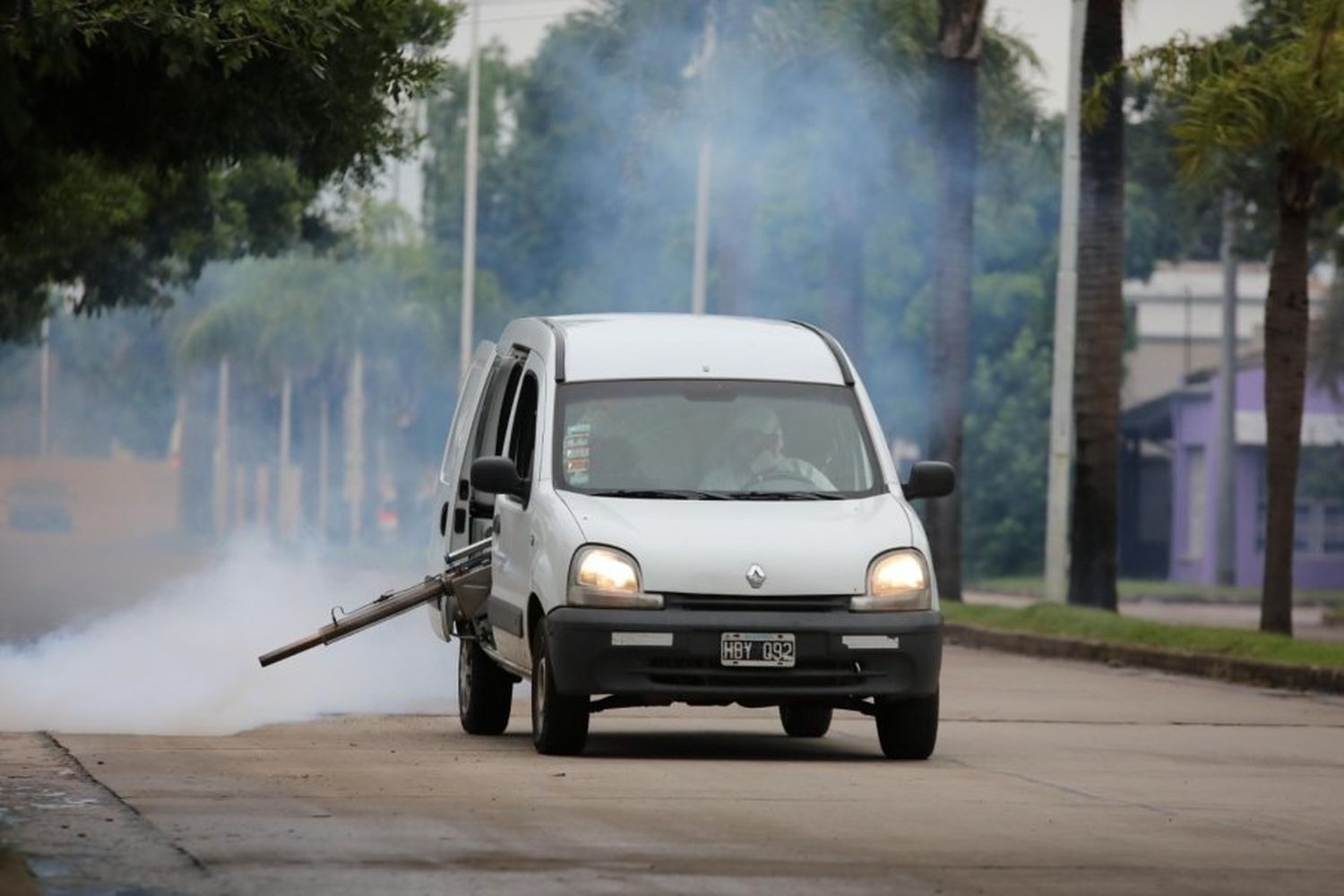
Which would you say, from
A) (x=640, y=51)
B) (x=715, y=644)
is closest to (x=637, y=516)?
(x=715, y=644)

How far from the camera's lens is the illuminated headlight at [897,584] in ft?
44.5

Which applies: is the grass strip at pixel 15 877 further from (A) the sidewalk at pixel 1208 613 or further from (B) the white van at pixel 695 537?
(A) the sidewalk at pixel 1208 613

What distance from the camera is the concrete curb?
21.9 m

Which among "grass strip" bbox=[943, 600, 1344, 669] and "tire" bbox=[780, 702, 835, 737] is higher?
"tire" bbox=[780, 702, 835, 737]

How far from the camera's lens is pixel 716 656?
1338 centimetres

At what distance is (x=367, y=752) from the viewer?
14203 millimetres

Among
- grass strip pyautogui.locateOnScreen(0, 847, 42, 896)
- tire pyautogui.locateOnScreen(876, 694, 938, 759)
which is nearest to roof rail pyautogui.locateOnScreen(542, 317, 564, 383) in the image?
tire pyautogui.locateOnScreen(876, 694, 938, 759)

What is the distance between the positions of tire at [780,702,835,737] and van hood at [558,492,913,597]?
7.10ft

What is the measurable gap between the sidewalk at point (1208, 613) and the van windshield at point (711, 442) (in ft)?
60.9

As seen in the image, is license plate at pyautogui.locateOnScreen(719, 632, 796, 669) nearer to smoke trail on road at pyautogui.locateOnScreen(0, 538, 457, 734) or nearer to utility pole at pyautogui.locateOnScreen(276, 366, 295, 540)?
smoke trail on road at pyautogui.locateOnScreen(0, 538, 457, 734)

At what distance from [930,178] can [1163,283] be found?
35162mm

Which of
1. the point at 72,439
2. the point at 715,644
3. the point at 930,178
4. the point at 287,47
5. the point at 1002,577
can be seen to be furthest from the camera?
the point at 72,439

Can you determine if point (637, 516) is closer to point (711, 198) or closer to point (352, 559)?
point (352, 559)

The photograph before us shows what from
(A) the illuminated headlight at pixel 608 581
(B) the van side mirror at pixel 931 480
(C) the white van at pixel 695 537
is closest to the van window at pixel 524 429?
(C) the white van at pixel 695 537
